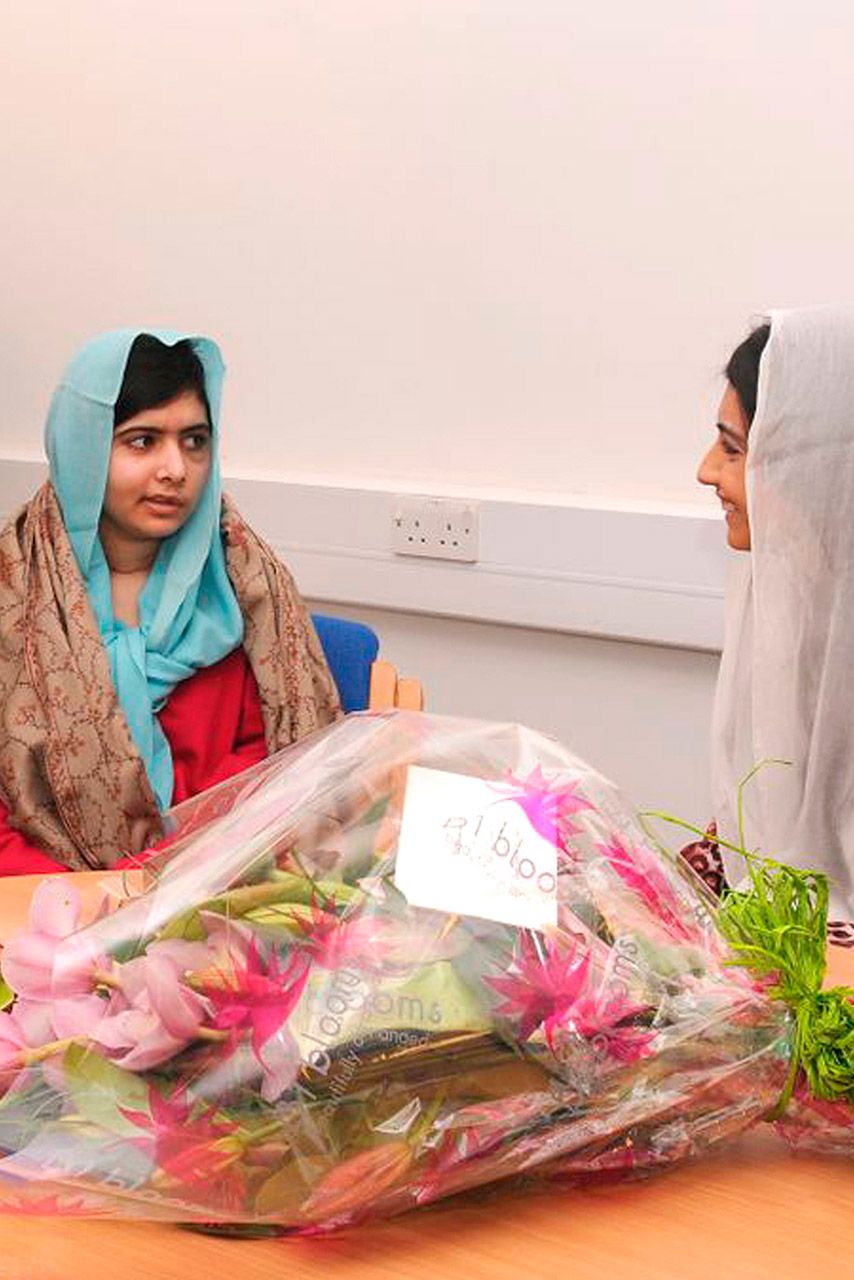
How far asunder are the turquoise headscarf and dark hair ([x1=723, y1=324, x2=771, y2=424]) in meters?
0.81

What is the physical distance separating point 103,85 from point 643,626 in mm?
1538

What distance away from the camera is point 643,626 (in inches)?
122

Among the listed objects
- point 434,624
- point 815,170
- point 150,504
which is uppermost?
point 815,170

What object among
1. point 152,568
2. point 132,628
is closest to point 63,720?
point 132,628

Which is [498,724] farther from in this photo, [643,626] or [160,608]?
[643,626]

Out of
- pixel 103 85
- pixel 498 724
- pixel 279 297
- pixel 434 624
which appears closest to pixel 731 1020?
pixel 498 724

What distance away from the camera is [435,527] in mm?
3301

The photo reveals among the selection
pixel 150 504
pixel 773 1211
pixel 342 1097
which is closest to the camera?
pixel 342 1097

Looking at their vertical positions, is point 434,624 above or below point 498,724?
below

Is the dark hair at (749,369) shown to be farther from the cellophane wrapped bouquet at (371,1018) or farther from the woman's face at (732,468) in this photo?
the cellophane wrapped bouquet at (371,1018)

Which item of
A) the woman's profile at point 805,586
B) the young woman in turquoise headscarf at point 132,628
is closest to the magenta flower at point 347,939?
the woman's profile at point 805,586

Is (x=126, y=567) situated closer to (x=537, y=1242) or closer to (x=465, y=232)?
(x=465, y=232)

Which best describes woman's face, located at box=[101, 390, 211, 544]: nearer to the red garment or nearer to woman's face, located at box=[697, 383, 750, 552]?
the red garment

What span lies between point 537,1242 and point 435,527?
88.6 inches
